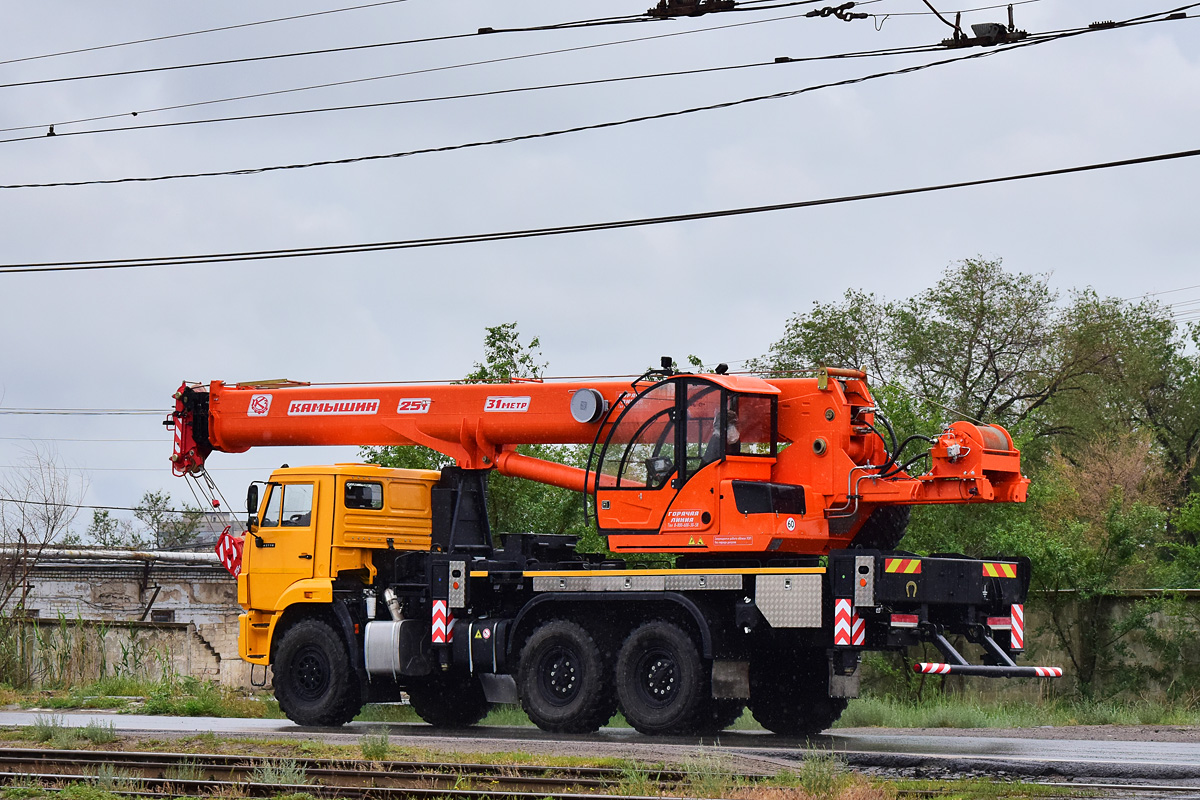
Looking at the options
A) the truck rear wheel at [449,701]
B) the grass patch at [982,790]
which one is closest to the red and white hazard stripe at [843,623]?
the grass patch at [982,790]

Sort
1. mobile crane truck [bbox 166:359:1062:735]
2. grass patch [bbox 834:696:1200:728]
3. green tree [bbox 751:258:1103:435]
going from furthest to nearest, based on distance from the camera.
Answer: green tree [bbox 751:258:1103:435], grass patch [bbox 834:696:1200:728], mobile crane truck [bbox 166:359:1062:735]

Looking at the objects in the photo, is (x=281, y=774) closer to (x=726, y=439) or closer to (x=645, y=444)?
(x=645, y=444)

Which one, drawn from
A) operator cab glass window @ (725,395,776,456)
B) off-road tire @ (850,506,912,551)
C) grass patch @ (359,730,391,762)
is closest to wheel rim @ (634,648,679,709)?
operator cab glass window @ (725,395,776,456)

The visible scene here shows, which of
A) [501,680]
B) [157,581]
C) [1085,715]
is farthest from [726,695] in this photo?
[157,581]

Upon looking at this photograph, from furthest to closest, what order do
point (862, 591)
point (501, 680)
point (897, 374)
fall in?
point (897, 374) → point (501, 680) → point (862, 591)

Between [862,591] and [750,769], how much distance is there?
316 centimetres

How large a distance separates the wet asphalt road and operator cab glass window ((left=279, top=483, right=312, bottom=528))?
2.50m

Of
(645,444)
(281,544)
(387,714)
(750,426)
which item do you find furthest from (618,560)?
(387,714)

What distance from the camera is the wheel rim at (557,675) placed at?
55.9 feet

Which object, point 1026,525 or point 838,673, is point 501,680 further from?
point 1026,525

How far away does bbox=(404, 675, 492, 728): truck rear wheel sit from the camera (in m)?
19.6

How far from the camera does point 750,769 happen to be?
1253 centimetres

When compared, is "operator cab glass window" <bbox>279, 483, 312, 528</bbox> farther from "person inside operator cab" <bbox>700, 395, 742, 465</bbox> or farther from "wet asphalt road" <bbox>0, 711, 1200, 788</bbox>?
"person inside operator cab" <bbox>700, 395, 742, 465</bbox>

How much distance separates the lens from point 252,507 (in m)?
19.7
